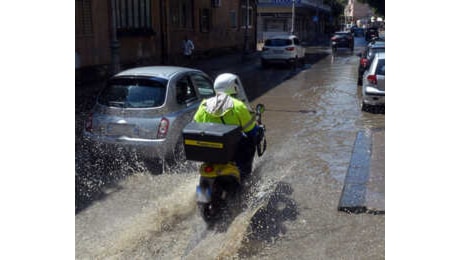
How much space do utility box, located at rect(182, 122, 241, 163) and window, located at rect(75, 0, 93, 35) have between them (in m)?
12.5

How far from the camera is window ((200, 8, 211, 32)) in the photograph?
28139mm

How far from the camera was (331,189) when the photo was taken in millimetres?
6508

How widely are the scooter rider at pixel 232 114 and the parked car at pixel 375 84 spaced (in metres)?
7.07

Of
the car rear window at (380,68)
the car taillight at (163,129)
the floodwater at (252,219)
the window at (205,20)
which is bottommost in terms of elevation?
the floodwater at (252,219)

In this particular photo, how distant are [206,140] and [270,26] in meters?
49.5

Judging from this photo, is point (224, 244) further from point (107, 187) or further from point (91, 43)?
point (91, 43)

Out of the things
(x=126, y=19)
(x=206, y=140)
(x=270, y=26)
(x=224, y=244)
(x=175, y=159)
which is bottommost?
(x=224, y=244)

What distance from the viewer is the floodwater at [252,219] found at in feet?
15.5

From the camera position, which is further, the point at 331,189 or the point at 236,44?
the point at 236,44

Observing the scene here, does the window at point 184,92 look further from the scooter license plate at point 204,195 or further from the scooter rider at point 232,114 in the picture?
the scooter license plate at point 204,195

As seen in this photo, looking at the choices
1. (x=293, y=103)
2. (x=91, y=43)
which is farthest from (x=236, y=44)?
(x=293, y=103)

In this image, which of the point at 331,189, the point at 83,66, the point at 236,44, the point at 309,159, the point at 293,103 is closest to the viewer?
the point at 331,189

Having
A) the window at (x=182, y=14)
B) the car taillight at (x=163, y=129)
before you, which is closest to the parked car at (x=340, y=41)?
the window at (x=182, y=14)

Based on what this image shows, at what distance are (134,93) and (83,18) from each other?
34.7 ft
